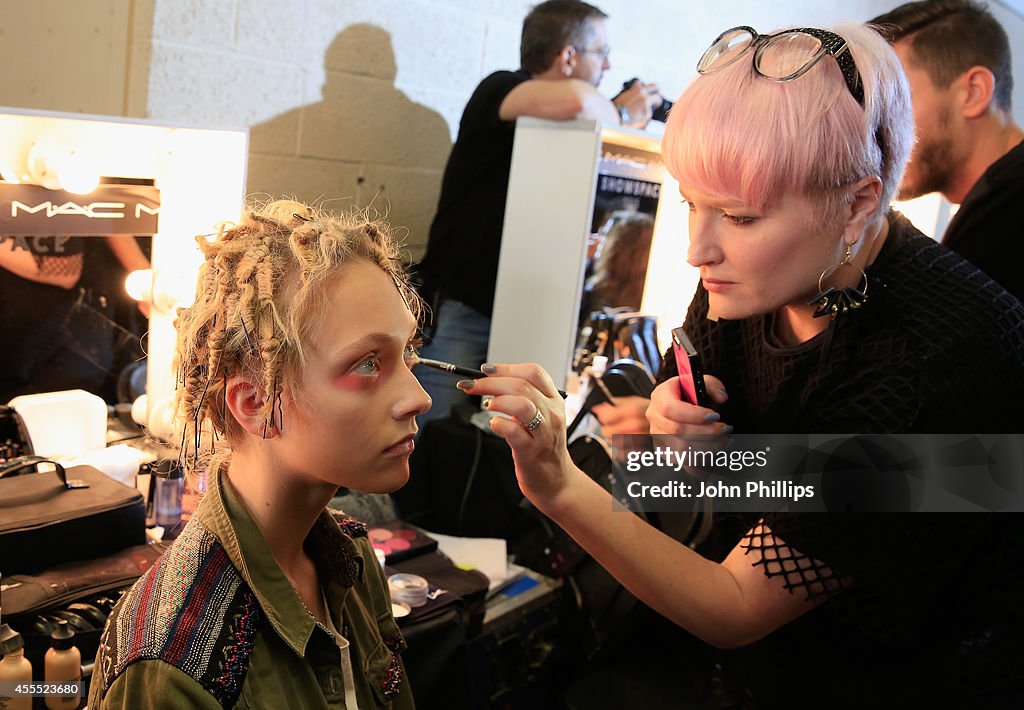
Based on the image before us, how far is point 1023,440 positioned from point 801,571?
34cm

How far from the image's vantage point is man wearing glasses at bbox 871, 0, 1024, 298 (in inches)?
68.1

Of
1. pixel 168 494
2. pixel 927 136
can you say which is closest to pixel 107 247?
pixel 168 494

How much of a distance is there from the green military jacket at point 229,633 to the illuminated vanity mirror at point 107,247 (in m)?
0.69

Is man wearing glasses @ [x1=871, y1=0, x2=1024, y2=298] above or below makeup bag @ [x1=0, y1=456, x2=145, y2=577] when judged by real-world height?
above

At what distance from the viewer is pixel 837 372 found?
113 centimetres

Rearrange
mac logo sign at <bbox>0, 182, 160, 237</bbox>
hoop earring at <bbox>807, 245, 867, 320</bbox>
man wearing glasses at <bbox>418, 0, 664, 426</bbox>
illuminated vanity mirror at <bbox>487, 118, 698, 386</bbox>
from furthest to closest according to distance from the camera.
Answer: man wearing glasses at <bbox>418, 0, 664, 426</bbox> → illuminated vanity mirror at <bbox>487, 118, 698, 386</bbox> → mac logo sign at <bbox>0, 182, 160, 237</bbox> → hoop earring at <bbox>807, 245, 867, 320</bbox>

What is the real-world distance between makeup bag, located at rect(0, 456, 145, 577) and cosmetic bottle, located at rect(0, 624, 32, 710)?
0.17 meters

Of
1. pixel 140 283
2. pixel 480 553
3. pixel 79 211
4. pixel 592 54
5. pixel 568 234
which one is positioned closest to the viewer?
pixel 79 211

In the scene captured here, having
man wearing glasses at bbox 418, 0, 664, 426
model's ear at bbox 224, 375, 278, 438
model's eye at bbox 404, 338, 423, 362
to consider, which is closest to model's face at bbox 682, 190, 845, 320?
model's eye at bbox 404, 338, 423, 362

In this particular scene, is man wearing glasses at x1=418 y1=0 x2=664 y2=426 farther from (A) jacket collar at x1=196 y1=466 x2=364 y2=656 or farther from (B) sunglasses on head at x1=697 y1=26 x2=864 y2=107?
(A) jacket collar at x1=196 y1=466 x2=364 y2=656

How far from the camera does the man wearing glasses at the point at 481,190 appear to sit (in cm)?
241

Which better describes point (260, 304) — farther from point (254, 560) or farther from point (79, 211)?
point (79, 211)

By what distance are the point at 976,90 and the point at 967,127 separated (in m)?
0.08

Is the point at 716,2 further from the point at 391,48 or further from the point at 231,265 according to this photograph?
the point at 231,265
